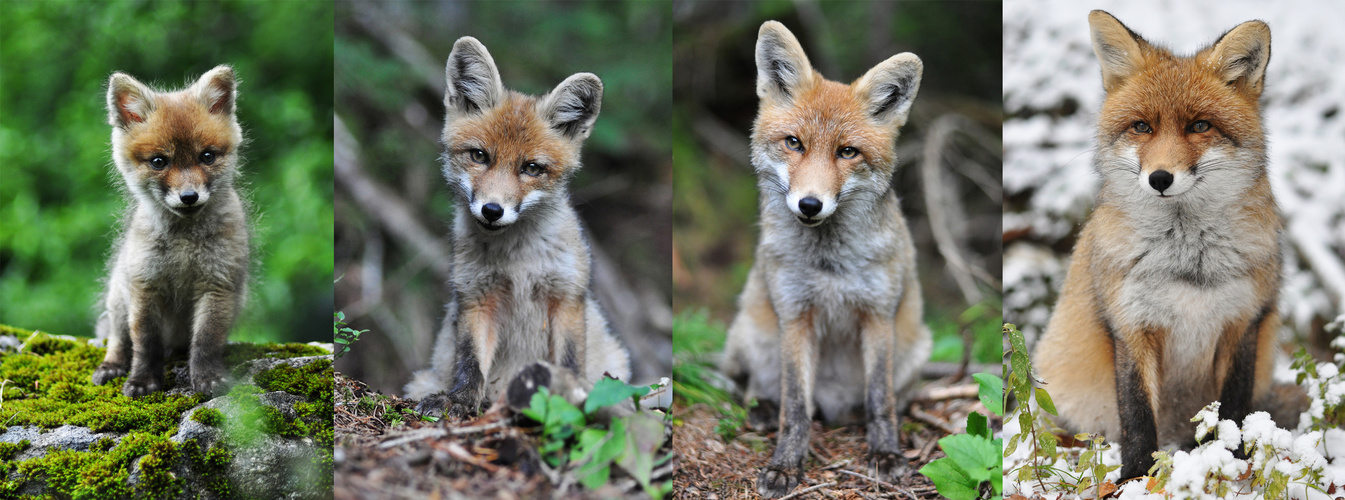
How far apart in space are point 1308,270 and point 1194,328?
2232 mm

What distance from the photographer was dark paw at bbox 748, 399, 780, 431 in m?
4.02

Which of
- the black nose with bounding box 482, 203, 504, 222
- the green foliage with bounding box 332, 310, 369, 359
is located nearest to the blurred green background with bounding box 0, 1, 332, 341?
the green foliage with bounding box 332, 310, 369, 359

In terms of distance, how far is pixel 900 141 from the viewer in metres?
5.70

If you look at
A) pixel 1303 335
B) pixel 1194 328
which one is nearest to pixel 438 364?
pixel 1194 328

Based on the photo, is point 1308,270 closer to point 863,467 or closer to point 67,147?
point 863,467

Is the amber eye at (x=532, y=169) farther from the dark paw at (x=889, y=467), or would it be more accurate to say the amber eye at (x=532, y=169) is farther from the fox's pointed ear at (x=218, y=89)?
the dark paw at (x=889, y=467)

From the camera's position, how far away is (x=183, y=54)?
4391 millimetres

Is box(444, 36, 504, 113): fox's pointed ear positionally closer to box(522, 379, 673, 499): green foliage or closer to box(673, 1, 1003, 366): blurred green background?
box(522, 379, 673, 499): green foliage

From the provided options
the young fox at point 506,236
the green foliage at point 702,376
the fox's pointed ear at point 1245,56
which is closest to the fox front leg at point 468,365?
the young fox at point 506,236

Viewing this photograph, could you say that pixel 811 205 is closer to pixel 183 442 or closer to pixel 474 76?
pixel 474 76

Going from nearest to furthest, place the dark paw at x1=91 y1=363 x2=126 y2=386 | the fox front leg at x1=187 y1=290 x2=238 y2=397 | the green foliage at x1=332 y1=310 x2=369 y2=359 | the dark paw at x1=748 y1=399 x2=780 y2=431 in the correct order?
the green foliage at x1=332 y1=310 x2=369 y2=359 < the fox front leg at x1=187 y1=290 x2=238 y2=397 < the dark paw at x1=91 y1=363 x2=126 y2=386 < the dark paw at x1=748 y1=399 x2=780 y2=431

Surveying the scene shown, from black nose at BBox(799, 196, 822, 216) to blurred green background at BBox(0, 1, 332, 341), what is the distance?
2691mm

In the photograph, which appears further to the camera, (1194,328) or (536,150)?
(1194,328)

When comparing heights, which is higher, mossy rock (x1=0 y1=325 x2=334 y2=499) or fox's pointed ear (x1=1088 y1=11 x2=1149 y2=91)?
fox's pointed ear (x1=1088 y1=11 x2=1149 y2=91)
